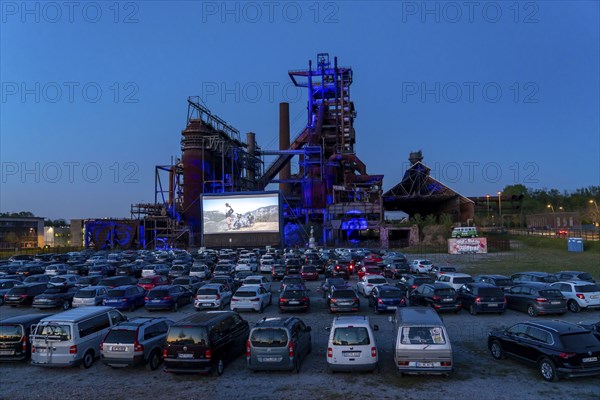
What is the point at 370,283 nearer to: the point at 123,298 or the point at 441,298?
the point at 441,298

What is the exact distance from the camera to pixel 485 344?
14.8 meters

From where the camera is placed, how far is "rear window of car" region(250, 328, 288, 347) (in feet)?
39.0

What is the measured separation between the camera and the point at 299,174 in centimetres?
11419

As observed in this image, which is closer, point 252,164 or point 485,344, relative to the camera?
point 485,344

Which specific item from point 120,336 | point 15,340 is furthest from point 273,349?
point 15,340

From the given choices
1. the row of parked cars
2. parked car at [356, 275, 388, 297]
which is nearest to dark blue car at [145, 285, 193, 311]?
the row of parked cars

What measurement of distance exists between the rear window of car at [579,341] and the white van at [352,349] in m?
4.59

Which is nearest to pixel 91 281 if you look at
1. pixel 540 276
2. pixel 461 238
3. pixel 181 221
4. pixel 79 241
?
pixel 540 276

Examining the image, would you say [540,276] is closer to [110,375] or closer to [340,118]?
[110,375]

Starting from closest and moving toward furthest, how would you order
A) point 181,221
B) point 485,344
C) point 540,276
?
1. point 485,344
2. point 540,276
3. point 181,221

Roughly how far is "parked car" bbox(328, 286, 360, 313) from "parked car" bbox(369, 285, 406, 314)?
0.98m

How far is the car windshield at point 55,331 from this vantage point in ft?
41.8

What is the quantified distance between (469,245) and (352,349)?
46.1 metres

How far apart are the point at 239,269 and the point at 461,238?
29.7 meters
